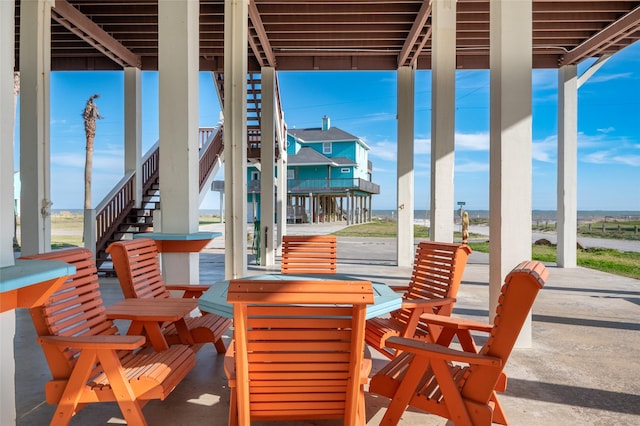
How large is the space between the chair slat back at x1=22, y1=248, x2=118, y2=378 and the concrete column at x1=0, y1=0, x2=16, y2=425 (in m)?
0.27

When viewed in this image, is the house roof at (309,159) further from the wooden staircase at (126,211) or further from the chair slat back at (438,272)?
the chair slat back at (438,272)

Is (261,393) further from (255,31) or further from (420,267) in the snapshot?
(255,31)

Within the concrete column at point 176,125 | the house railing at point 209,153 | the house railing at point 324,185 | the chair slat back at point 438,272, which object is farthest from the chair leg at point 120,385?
the house railing at point 324,185

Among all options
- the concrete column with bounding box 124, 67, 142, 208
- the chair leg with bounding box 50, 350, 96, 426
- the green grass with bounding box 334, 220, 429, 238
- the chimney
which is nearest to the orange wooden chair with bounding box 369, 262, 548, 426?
the chair leg with bounding box 50, 350, 96, 426

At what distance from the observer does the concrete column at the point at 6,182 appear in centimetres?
179

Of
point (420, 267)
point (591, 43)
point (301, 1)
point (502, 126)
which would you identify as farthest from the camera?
point (591, 43)

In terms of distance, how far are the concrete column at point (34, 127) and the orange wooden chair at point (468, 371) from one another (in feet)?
19.1

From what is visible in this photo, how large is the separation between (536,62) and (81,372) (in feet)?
36.2

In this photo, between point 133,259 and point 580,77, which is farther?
point 580,77

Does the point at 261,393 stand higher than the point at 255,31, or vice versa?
the point at 255,31

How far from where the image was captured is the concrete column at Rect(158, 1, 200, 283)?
4246 mm

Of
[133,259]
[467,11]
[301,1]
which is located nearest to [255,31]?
[301,1]

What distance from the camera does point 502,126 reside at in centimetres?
413

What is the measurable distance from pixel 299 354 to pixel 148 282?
2126 mm
